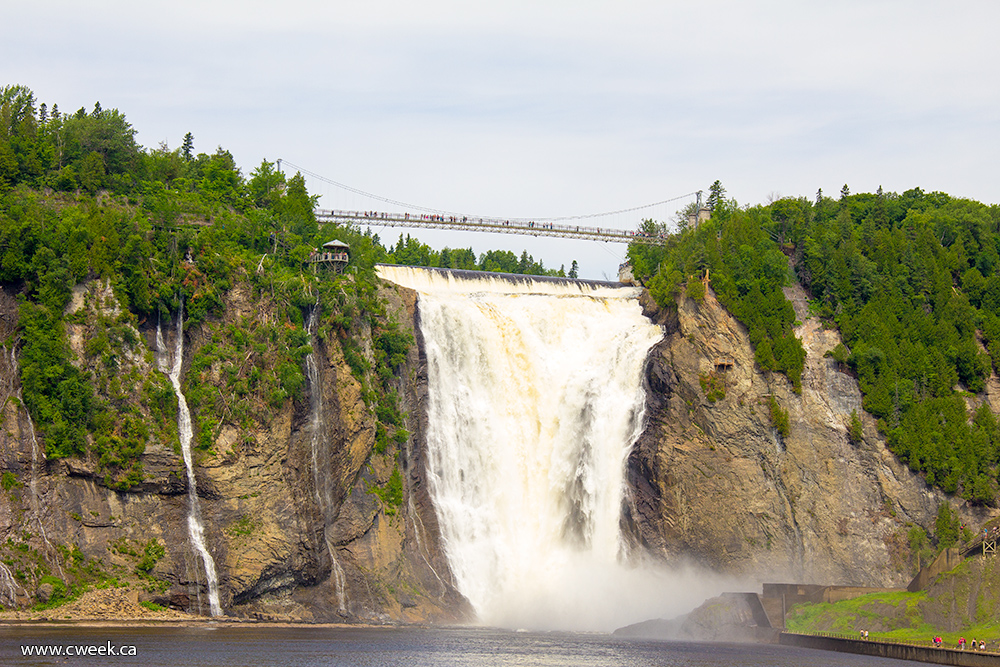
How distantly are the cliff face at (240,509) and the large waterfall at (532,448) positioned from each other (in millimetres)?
3486

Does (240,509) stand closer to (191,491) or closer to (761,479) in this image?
(191,491)

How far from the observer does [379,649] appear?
209 feet

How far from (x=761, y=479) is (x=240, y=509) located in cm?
3937

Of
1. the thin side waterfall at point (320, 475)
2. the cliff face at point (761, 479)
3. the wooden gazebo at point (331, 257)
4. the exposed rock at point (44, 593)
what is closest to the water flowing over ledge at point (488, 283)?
the wooden gazebo at point (331, 257)

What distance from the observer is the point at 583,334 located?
9725 centimetres

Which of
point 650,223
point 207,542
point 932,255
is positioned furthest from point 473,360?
point 650,223

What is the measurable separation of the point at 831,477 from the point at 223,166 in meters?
58.7

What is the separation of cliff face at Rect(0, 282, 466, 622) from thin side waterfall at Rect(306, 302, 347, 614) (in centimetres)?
9

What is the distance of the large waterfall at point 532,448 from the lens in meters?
83.4

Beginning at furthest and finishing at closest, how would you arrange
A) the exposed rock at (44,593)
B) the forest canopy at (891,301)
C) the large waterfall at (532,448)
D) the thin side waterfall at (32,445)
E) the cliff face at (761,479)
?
the forest canopy at (891,301) → the cliff face at (761,479) → the large waterfall at (532,448) → the thin side waterfall at (32,445) → the exposed rock at (44,593)

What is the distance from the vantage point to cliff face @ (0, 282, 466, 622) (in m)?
70.4

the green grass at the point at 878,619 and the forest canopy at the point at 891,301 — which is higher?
the forest canopy at the point at 891,301

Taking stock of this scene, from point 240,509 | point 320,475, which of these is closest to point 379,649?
point 240,509

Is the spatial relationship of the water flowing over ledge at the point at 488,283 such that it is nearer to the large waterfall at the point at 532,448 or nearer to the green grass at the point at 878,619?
the large waterfall at the point at 532,448
